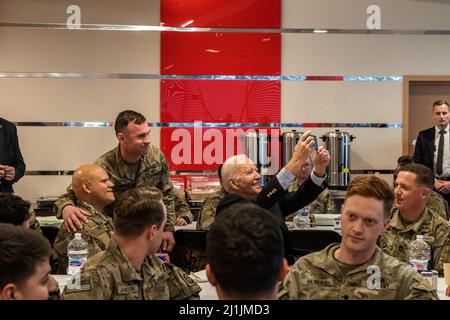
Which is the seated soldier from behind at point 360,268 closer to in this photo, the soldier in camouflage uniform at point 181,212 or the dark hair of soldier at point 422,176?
the dark hair of soldier at point 422,176

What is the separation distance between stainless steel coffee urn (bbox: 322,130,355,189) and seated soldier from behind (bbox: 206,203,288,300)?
5447 mm

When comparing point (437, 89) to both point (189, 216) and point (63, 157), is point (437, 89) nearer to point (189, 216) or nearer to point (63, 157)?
point (189, 216)

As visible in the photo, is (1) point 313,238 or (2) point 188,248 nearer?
(1) point 313,238

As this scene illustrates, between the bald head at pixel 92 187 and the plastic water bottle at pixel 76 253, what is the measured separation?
39 centimetres

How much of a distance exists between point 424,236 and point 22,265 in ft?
8.22

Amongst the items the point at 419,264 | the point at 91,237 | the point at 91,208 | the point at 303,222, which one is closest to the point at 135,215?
the point at 91,237

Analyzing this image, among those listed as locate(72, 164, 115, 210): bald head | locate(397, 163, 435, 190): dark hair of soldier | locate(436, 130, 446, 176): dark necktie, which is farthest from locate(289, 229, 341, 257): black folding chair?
locate(436, 130, 446, 176): dark necktie

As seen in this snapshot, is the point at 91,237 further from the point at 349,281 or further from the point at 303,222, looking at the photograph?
the point at 303,222

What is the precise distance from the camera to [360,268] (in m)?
2.26

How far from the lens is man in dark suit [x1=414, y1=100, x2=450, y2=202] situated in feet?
22.6

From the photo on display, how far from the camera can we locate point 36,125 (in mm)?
7035

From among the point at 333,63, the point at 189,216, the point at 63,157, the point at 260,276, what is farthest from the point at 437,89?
the point at 260,276

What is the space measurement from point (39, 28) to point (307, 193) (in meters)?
4.52

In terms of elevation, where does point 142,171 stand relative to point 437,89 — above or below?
below
